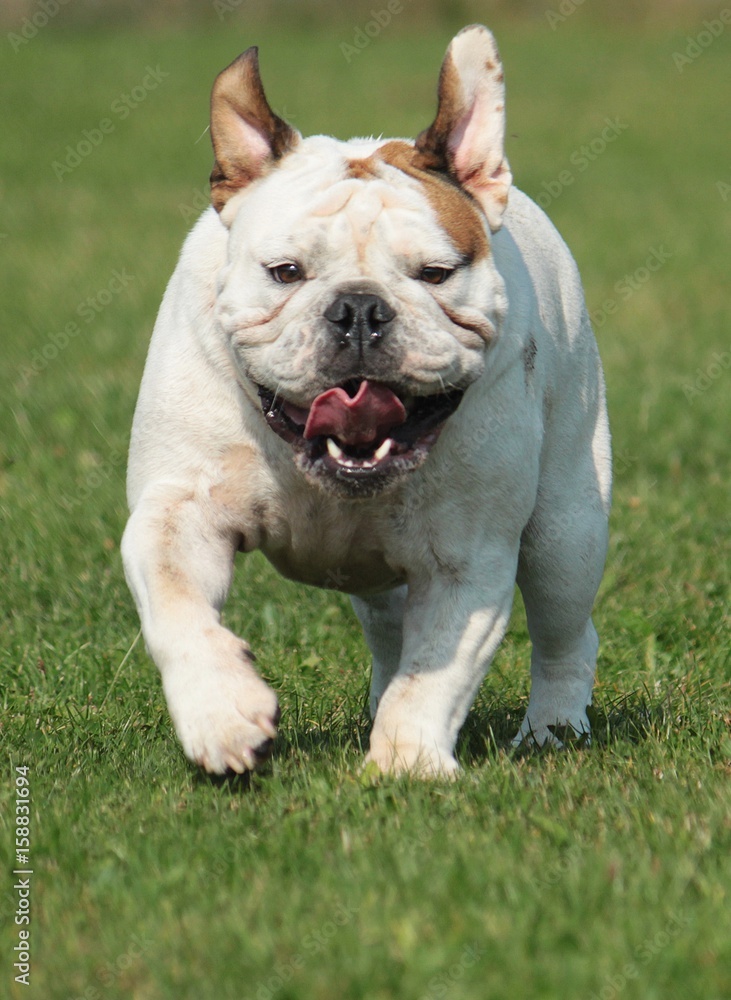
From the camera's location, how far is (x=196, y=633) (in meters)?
3.78

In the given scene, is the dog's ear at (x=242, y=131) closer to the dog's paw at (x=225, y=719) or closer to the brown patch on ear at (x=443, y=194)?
the brown patch on ear at (x=443, y=194)

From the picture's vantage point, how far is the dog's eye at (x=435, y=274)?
390 centimetres

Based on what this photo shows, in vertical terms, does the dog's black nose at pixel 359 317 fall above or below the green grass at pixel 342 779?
above

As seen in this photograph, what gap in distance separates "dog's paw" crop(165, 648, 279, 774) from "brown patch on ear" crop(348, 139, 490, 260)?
4.15 feet

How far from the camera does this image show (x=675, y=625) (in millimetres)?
5750

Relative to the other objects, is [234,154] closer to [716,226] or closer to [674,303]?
[674,303]

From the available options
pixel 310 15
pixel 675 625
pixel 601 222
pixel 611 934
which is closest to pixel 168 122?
pixel 601 222

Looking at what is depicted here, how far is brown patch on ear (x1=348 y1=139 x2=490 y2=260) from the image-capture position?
3957 mm

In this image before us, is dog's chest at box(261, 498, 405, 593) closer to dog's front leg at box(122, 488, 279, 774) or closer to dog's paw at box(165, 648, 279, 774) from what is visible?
dog's front leg at box(122, 488, 279, 774)

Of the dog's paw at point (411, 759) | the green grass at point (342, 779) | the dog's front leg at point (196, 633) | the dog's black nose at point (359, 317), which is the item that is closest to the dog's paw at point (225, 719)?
the dog's front leg at point (196, 633)

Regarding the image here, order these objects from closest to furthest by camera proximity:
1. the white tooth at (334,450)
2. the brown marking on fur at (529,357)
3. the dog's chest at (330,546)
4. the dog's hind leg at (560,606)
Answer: the white tooth at (334,450)
the dog's chest at (330,546)
the brown marking on fur at (529,357)
the dog's hind leg at (560,606)

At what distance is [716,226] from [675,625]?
38.6 ft

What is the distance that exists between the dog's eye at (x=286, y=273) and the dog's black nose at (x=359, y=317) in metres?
0.21

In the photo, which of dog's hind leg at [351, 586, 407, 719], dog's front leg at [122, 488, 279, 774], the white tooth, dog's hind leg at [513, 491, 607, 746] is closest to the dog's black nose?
the white tooth
